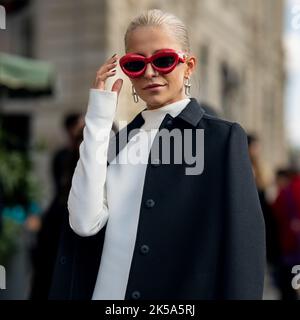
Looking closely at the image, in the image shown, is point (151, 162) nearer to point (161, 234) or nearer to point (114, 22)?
point (161, 234)

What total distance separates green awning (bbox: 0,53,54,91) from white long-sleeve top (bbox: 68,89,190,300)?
16.4ft

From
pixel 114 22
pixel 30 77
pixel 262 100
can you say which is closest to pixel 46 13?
pixel 114 22

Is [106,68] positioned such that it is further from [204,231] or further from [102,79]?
[204,231]

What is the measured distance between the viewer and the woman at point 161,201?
2.68m

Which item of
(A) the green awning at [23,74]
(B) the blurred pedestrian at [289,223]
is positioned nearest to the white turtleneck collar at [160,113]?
(A) the green awning at [23,74]

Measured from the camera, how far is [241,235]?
8.77ft

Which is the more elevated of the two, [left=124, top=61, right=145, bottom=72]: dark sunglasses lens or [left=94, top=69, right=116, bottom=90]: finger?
[left=124, top=61, right=145, bottom=72]: dark sunglasses lens

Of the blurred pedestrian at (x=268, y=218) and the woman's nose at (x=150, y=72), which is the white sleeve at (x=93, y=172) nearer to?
the woman's nose at (x=150, y=72)

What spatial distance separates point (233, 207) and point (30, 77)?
20.4ft

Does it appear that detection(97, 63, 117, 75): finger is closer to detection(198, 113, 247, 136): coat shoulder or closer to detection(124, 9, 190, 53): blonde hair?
detection(124, 9, 190, 53): blonde hair

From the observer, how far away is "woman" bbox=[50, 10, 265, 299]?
8.79 feet

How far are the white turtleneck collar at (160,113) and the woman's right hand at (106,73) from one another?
120 millimetres

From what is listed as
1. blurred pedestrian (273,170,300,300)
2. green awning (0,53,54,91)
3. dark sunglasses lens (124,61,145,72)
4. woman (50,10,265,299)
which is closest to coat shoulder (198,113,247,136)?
woman (50,10,265,299)

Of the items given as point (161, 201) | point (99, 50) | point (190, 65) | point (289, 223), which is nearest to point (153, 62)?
point (190, 65)
